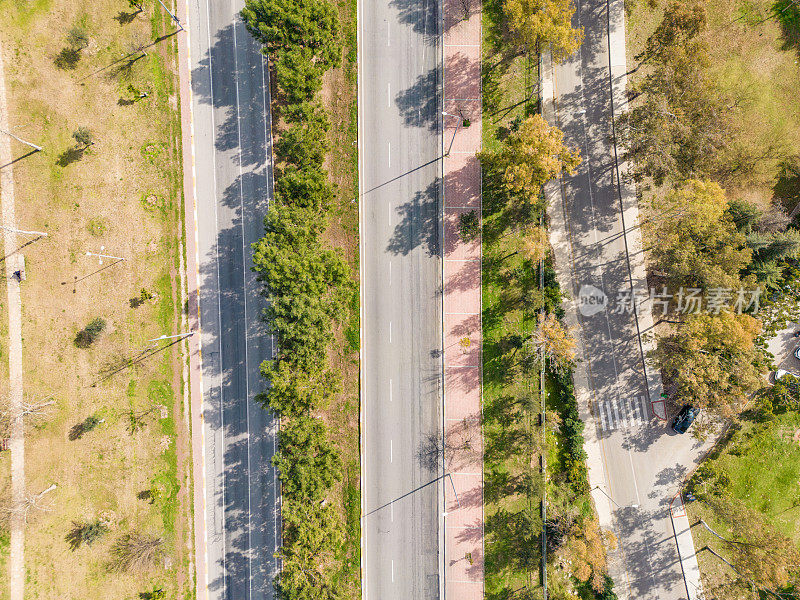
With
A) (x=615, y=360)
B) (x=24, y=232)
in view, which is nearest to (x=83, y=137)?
(x=24, y=232)

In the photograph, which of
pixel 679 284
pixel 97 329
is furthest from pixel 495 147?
pixel 97 329

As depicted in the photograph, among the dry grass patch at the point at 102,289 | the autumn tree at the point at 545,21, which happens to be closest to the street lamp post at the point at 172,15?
the dry grass patch at the point at 102,289

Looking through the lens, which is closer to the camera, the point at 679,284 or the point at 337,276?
the point at 337,276

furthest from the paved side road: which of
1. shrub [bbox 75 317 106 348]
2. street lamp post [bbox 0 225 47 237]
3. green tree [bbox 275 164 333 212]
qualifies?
street lamp post [bbox 0 225 47 237]

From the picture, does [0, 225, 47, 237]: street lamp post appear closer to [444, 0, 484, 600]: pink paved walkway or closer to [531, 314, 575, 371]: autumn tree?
[444, 0, 484, 600]: pink paved walkway

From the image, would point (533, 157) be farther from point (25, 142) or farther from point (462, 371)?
point (25, 142)

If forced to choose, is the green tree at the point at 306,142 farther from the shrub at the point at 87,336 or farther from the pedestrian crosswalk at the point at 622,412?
the pedestrian crosswalk at the point at 622,412

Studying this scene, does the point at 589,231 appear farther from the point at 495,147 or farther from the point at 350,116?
the point at 350,116
